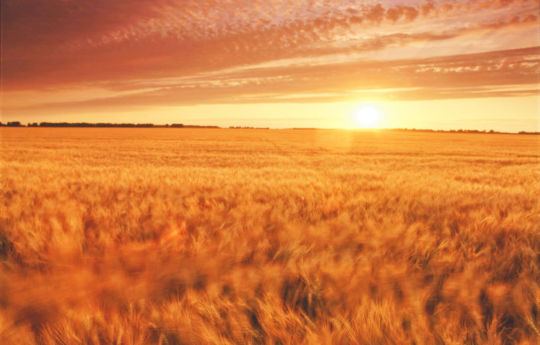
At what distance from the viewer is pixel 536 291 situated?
5.09ft

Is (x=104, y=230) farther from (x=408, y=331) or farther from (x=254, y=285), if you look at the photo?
(x=408, y=331)

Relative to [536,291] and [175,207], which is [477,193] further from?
[175,207]

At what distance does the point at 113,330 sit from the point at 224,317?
432 mm

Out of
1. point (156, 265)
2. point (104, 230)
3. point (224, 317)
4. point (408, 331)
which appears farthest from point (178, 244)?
point (408, 331)

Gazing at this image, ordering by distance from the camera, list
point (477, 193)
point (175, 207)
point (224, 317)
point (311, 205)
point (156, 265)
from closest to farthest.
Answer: point (224, 317)
point (156, 265)
point (175, 207)
point (311, 205)
point (477, 193)

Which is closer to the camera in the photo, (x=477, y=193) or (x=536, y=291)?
(x=536, y=291)

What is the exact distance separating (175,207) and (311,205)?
145cm

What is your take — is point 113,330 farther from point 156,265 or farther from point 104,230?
point 104,230

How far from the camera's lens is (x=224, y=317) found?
4.40ft

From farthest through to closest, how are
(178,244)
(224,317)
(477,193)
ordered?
(477,193) < (178,244) < (224,317)

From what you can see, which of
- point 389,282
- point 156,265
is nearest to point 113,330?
point 156,265

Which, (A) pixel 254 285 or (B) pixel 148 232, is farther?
(B) pixel 148 232

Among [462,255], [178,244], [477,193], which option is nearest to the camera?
[462,255]

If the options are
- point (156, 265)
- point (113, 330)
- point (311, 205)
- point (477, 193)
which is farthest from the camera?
point (477, 193)
